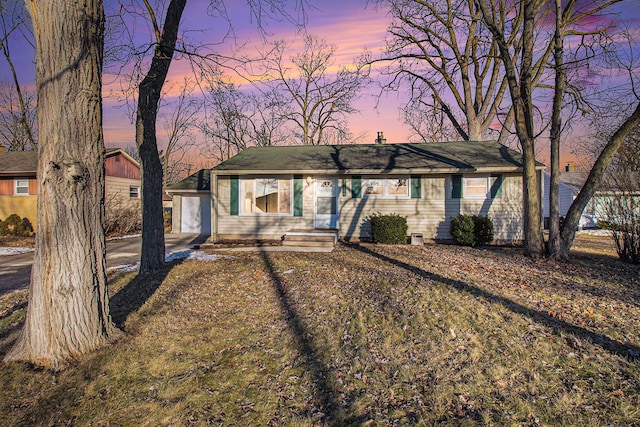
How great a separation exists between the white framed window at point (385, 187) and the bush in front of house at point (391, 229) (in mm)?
1069

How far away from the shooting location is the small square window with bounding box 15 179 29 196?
1809 centimetres

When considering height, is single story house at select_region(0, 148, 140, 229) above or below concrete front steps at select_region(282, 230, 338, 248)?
above

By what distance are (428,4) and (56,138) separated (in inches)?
762

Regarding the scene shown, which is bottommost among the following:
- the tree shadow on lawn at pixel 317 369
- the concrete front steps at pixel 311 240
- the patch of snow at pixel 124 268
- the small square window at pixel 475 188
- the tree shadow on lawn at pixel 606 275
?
the tree shadow on lawn at pixel 317 369

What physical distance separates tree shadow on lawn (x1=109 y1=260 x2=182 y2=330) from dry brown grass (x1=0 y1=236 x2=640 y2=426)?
0.15ft

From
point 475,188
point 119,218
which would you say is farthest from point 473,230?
point 119,218

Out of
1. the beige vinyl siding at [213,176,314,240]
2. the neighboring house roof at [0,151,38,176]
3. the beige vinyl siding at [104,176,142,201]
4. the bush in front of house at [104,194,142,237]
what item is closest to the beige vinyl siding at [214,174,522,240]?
the beige vinyl siding at [213,176,314,240]

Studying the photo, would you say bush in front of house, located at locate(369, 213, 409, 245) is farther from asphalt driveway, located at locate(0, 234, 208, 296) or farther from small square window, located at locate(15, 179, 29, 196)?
small square window, located at locate(15, 179, 29, 196)

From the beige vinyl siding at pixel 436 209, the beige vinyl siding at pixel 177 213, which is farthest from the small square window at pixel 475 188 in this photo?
the beige vinyl siding at pixel 177 213

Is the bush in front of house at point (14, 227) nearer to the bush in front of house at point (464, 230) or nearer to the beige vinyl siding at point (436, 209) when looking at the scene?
the beige vinyl siding at point (436, 209)

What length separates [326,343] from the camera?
418 cm

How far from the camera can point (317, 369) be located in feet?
11.8

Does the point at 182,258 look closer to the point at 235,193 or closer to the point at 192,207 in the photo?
the point at 235,193

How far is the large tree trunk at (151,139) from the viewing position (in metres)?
7.46
